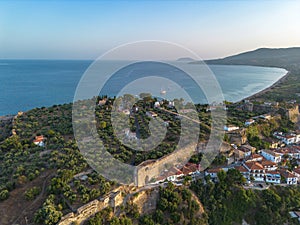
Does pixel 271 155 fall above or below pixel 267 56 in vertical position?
below

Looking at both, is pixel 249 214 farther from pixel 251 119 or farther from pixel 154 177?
pixel 251 119

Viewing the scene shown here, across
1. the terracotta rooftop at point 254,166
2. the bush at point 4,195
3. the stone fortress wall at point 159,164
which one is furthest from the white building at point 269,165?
the bush at point 4,195

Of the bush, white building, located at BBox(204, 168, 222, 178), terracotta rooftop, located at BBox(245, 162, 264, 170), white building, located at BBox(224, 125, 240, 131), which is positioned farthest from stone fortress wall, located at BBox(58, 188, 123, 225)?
white building, located at BBox(224, 125, 240, 131)

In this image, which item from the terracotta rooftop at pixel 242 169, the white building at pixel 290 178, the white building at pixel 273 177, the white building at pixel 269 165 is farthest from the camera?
the white building at pixel 269 165

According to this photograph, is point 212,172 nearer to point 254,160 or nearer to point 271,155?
point 254,160

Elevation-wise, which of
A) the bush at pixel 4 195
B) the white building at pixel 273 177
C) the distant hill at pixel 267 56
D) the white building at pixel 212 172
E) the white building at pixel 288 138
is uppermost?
the distant hill at pixel 267 56

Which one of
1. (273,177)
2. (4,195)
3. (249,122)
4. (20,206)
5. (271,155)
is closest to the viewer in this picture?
(20,206)

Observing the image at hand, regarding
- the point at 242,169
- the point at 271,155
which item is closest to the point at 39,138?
the point at 242,169

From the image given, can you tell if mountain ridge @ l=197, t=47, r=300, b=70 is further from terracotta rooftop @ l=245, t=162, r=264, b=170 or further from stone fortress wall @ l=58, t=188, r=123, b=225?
stone fortress wall @ l=58, t=188, r=123, b=225

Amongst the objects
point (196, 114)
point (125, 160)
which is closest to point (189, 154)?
point (125, 160)

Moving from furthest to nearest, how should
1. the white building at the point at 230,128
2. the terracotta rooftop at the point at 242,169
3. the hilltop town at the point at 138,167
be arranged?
1. the white building at the point at 230,128
2. the terracotta rooftop at the point at 242,169
3. the hilltop town at the point at 138,167

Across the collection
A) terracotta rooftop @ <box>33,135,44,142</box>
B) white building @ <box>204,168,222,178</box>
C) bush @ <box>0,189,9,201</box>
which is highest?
terracotta rooftop @ <box>33,135,44,142</box>

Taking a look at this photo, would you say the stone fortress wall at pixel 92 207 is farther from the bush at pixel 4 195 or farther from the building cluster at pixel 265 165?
the building cluster at pixel 265 165
